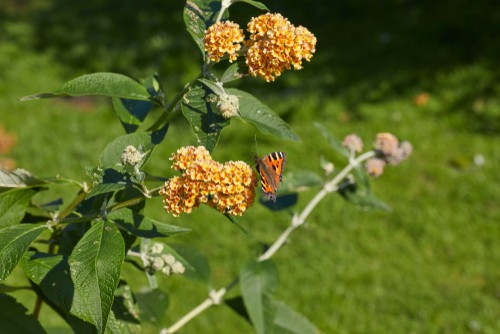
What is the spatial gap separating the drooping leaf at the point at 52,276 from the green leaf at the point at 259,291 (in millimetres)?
734

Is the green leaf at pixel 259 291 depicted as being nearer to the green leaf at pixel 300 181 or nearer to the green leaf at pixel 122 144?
the green leaf at pixel 300 181

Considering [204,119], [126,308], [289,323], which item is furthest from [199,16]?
[289,323]

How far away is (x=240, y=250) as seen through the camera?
4.79 metres

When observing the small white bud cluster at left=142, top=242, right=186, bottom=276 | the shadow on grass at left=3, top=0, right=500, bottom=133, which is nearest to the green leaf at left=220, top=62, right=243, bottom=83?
the small white bud cluster at left=142, top=242, right=186, bottom=276

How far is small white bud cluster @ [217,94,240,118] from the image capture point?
141 cm

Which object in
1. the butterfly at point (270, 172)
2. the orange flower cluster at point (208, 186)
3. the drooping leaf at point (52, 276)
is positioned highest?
the orange flower cluster at point (208, 186)

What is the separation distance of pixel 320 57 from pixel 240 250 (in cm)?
305

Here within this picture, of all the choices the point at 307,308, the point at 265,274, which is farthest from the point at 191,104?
the point at 307,308

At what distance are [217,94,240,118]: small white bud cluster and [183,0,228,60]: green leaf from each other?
0.64 ft

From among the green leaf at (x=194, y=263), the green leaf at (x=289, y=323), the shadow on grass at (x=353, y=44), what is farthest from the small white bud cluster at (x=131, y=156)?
the shadow on grass at (x=353, y=44)

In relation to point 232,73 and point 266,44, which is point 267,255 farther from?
point 266,44

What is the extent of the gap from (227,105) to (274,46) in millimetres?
156

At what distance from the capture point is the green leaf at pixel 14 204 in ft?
5.52

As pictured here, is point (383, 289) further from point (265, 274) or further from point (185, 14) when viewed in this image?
point (185, 14)
